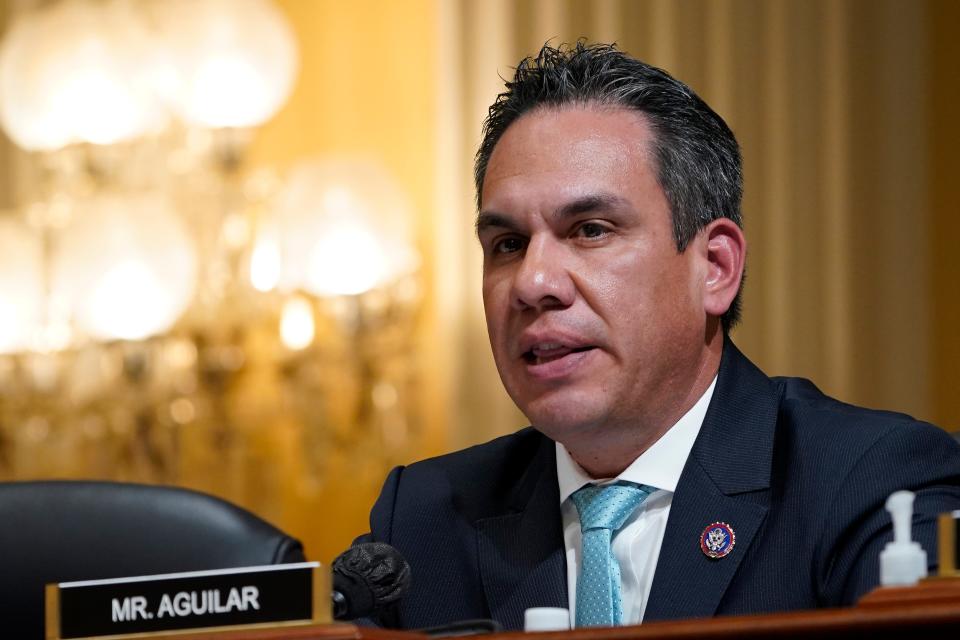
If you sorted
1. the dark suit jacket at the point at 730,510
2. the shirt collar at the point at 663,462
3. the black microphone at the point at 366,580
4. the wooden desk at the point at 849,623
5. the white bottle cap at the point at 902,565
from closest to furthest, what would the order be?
the wooden desk at the point at 849,623 < the white bottle cap at the point at 902,565 < the black microphone at the point at 366,580 < the dark suit jacket at the point at 730,510 < the shirt collar at the point at 663,462

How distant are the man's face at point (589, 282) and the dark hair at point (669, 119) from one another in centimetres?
2

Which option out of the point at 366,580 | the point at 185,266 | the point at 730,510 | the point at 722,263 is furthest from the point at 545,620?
the point at 185,266

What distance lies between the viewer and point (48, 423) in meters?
4.52

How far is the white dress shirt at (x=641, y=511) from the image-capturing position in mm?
2018

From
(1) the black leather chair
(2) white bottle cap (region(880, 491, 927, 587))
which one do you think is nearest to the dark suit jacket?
(1) the black leather chair

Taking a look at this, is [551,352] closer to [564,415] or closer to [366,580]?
[564,415]

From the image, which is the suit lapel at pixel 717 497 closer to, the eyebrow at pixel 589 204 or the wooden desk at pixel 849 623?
the eyebrow at pixel 589 204

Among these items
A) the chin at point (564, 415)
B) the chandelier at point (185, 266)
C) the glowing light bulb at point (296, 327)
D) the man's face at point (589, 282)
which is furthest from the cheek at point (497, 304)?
the glowing light bulb at point (296, 327)

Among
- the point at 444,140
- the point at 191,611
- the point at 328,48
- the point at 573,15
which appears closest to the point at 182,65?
the point at 328,48

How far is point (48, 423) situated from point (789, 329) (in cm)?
217

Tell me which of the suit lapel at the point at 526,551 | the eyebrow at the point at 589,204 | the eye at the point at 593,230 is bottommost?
the suit lapel at the point at 526,551

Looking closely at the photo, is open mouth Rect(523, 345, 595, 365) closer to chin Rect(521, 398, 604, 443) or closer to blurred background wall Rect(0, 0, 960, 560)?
chin Rect(521, 398, 604, 443)

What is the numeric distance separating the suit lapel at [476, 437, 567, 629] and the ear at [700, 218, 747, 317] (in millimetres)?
328

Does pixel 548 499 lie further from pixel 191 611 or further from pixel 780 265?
pixel 780 265
